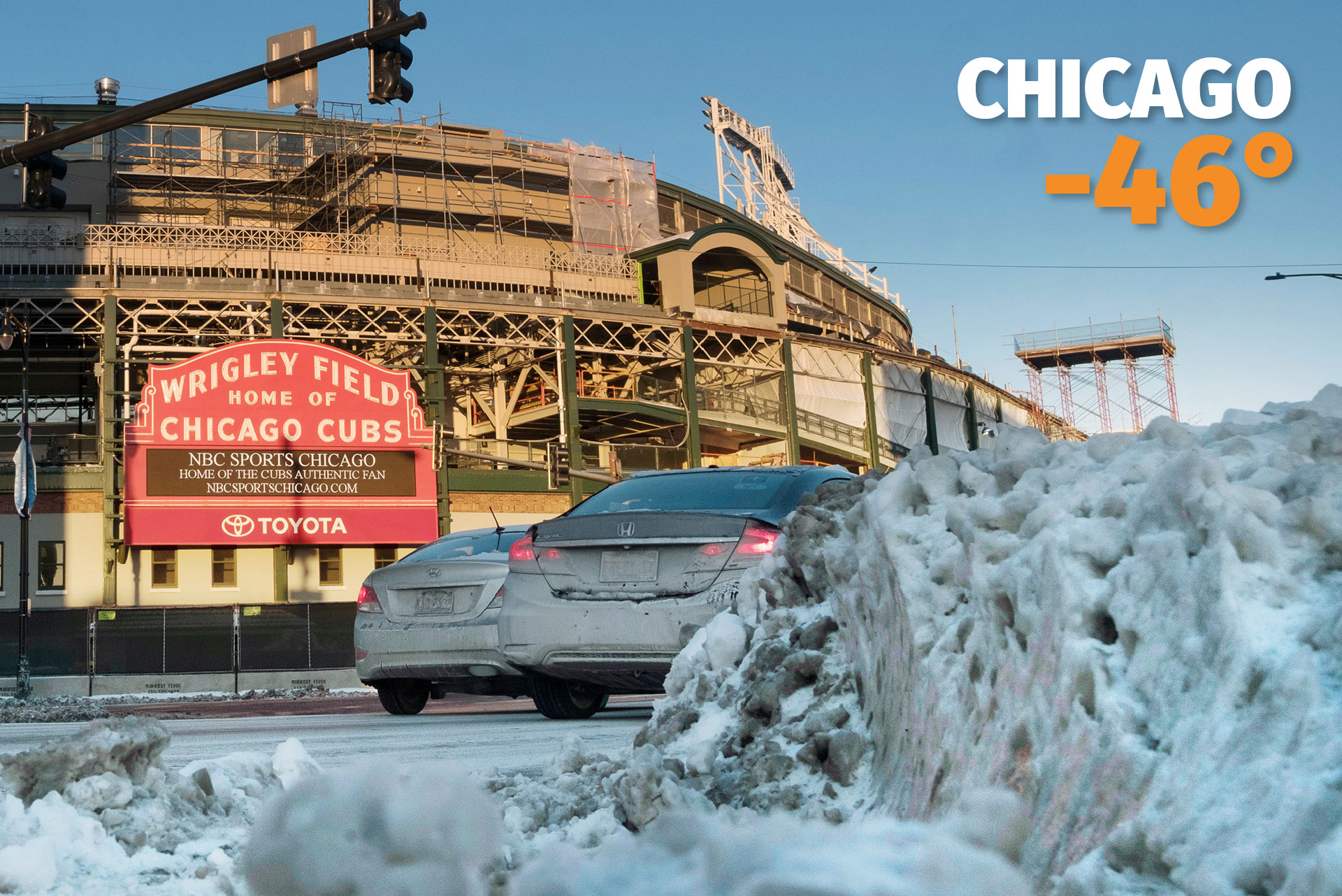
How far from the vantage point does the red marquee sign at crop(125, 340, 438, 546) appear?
34438mm

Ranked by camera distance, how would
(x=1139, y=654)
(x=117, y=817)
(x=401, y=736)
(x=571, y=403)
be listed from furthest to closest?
(x=571, y=403), (x=401, y=736), (x=117, y=817), (x=1139, y=654)

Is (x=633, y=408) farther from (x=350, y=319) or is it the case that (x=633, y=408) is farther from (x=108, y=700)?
(x=108, y=700)

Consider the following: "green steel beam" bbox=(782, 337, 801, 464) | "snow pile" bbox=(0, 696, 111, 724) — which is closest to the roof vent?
"green steel beam" bbox=(782, 337, 801, 464)

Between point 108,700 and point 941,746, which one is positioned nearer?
point 941,746

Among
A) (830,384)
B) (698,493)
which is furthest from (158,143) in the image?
(698,493)

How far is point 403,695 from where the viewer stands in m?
11.1

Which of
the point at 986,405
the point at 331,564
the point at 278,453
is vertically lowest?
the point at 331,564

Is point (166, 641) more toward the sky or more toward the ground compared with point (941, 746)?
more toward the ground

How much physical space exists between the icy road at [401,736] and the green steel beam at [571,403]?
1107 inches

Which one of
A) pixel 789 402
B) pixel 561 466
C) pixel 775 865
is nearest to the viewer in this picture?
pixel 775 865

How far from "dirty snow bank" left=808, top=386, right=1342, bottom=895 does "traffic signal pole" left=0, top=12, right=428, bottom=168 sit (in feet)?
36.5

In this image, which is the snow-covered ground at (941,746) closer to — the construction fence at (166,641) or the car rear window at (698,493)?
the car rear window at (698,493)

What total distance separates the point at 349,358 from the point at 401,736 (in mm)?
29537

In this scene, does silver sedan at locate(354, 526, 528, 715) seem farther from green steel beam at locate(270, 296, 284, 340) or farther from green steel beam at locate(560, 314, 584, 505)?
green steel beam at locate(560, 314, 584, 505)
